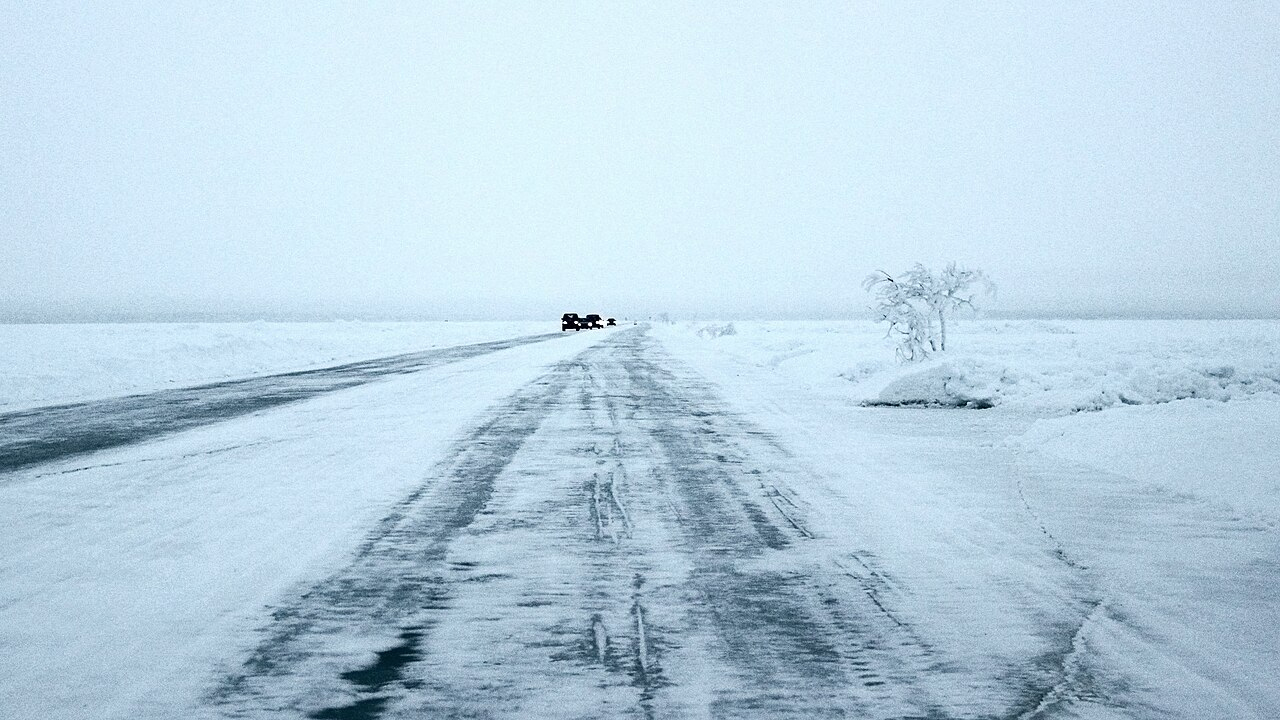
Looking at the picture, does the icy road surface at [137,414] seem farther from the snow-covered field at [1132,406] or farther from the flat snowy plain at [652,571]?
the snow-covered field at [1132,406]

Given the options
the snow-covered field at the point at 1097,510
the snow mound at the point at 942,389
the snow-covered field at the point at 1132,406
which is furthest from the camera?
the snow mound at the point at 942,389

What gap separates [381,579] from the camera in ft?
15.7

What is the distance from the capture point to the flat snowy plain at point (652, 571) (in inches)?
134

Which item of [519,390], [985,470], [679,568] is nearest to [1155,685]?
[679,568]

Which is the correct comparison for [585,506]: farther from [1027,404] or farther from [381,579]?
[1027,404]

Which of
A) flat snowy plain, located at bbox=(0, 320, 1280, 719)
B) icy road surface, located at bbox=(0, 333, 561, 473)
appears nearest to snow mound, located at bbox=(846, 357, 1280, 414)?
flat snowy plain, located at bbox=(0, 320, 1280, 719)

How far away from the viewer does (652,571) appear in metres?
4.95

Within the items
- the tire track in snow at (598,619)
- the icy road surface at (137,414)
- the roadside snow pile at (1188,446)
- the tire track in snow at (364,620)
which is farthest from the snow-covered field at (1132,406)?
the icy road surface at (137,414)

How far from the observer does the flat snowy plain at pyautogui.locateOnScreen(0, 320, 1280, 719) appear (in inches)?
134

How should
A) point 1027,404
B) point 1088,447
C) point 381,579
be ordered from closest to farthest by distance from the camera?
point 381,579
point 1088,447
point 1027,404

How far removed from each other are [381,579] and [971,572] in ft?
11.0

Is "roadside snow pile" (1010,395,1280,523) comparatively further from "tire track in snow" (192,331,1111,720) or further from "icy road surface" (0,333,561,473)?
"icy road surface" (0,333,561,473)

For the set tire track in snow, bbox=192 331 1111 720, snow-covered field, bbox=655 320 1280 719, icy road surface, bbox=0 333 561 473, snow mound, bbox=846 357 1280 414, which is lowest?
snow-covered field, bbox=655 320 1280 719

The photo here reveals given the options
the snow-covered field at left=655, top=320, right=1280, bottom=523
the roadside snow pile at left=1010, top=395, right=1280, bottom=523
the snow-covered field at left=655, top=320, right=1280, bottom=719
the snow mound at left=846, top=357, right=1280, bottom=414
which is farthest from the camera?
the snow mound at left=846, top=357, right=1280, bottom=414
